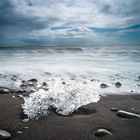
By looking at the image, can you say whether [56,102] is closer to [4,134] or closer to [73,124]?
[73,124]

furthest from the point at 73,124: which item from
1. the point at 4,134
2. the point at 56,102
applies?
the point at 4,134

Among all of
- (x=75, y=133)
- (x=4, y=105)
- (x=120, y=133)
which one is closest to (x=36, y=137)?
(x=75, y=133)

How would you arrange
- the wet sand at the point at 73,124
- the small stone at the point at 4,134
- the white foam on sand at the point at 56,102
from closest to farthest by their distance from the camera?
the small stone at the point at 4,134 < the wet sand at the point at 73,124 < the white foam on sand at the point at 56,102

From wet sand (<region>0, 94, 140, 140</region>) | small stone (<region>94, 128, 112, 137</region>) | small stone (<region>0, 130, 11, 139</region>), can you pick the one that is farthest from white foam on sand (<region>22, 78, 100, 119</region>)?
small stone (<region>94, 128, 112, 137</region>)

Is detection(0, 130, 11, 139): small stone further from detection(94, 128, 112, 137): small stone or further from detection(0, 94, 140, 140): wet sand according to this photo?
detection(94, 128, 112, 137): small stone

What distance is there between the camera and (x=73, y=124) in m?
2.48

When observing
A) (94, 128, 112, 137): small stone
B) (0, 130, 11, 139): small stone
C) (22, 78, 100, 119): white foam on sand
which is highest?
(22, 78, 100, 119): white foam on sand

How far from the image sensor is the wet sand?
2.19 m

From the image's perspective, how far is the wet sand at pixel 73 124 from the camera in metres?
2.19

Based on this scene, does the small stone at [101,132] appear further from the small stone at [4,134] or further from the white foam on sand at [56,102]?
the small stone at [4,134]

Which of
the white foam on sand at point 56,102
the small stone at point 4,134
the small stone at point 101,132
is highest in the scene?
the white foam on sand at point 56,102

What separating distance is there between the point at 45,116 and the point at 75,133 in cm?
66

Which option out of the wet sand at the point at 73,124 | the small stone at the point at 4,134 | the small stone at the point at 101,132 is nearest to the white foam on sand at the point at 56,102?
the wet sand at the point at 73,124

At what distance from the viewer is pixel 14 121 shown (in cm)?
254
